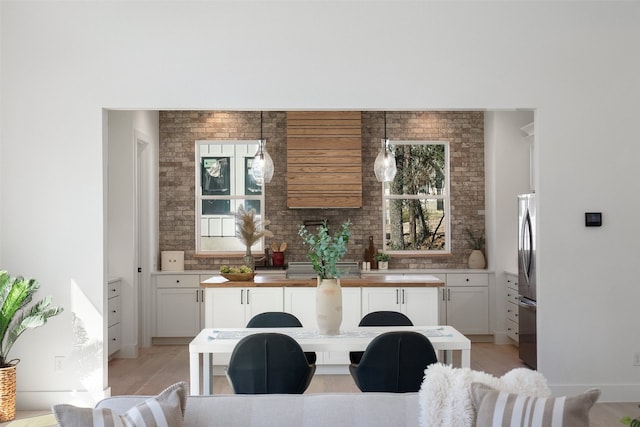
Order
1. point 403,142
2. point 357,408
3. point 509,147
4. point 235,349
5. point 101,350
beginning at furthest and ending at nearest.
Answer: point 403,142, point 509,147, point 101,350, point 235,349, point 357,408

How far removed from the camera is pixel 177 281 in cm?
767

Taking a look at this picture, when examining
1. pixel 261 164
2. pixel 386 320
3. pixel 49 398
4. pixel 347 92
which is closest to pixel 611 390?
pixel 386 320

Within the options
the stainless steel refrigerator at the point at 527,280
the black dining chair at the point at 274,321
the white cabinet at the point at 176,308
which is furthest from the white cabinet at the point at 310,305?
the white cabinet at the point at 176,308

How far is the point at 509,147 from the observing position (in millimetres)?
7727

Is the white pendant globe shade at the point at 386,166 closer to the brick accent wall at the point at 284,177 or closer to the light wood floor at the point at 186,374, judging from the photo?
Result: the light wood floor at the point at 186,374

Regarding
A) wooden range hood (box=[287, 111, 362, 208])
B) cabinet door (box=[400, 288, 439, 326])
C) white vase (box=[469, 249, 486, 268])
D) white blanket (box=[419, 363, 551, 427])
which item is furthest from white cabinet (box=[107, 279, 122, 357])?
white blanket (box=[419, 363, 551, 427])

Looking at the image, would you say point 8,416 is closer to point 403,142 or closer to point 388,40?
point 388,40

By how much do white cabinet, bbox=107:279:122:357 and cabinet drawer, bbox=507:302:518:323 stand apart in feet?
14.5

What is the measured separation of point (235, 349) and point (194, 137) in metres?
4.91

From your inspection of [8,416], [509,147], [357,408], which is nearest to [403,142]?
[509,147]

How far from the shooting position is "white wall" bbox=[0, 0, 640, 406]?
500cm

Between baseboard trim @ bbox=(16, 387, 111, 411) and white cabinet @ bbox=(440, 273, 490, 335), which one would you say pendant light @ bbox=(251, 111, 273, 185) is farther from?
white cabinet @ bbox=(440, 273, 490, 335)

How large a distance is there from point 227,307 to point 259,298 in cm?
31

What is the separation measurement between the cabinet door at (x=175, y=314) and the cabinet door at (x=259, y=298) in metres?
1.89
